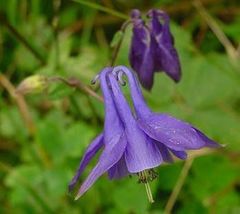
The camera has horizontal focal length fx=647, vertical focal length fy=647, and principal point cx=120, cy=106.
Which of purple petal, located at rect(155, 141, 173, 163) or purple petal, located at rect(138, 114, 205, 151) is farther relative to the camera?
purple petal, located at rect(155, 141, 173, 163)

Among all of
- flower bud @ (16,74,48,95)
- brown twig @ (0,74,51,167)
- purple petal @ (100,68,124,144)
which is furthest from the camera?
brown twig @ (0,74,51,167)

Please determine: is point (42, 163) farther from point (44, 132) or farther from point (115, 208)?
point (115, 208)

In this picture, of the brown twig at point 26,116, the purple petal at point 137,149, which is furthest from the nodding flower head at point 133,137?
the brown twig at point 26,116

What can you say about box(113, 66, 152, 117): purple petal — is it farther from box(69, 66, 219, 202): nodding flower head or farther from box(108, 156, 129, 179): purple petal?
box(108, 156, 129, 179): purple petal

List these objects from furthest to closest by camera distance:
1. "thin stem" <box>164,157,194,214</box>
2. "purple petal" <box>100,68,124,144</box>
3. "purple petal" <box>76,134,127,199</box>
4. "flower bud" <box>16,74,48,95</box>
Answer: "thin stem" <box>164,157,194,214</box> < "flower bud" <box>16,74,48,95</box> < "purple petal" <box>100,68,124,144</box> < "purple petal" <box>76,134,127,199</box>

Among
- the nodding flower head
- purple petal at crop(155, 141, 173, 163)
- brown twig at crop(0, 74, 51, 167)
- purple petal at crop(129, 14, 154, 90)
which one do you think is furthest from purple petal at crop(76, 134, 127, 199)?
brown twig at crop(0, 74, 51, 167)

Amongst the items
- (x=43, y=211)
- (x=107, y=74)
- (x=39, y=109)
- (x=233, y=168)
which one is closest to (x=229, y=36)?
(x=233, y=168)

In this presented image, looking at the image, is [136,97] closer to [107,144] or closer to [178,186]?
[107,144]

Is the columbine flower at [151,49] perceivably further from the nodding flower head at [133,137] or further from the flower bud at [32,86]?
the nodding flower head at [133,137]

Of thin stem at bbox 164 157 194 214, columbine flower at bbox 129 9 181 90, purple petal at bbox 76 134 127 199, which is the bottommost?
thin stem at bbox 164 157 194 214
